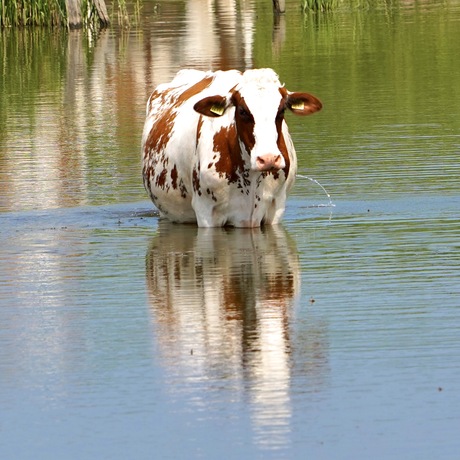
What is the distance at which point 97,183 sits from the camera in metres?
14.9

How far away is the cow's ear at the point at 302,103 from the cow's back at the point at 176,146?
0.56 metres

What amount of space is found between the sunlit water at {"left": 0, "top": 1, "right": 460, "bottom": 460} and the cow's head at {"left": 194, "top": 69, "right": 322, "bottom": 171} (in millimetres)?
630

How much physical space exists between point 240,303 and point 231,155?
275 cm

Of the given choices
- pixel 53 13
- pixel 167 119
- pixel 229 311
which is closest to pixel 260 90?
pixel 167 119

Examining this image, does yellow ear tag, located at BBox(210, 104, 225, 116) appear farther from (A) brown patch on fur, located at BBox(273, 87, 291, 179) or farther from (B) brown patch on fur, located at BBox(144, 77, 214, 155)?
(B) brown patch on fur, located at BBox(144, 77, 214, 155)

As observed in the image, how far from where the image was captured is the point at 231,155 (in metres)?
11.9

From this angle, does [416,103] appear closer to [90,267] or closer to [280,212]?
[280,212]

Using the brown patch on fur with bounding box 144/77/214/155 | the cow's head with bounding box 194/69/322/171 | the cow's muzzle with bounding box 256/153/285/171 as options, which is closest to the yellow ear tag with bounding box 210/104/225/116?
the cow's head with bounding box 194/69/322/171

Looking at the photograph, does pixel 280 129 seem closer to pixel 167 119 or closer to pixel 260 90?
pixel 260 90

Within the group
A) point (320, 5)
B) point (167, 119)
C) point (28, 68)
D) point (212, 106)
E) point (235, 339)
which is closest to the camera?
point (235, 339)

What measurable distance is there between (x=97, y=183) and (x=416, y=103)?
626cm

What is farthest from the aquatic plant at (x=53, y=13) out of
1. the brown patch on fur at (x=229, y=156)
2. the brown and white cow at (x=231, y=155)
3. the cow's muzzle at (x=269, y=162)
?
the cow's muzzle at (x=269, y=162)

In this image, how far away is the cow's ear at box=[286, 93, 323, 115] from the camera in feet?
39.0

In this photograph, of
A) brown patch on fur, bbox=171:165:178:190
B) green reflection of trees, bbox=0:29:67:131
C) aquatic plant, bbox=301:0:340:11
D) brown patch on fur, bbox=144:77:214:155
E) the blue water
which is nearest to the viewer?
the blue water
